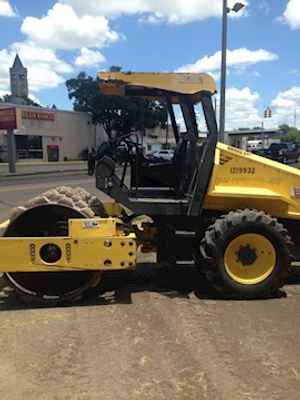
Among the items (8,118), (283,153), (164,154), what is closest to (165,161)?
(164,154)

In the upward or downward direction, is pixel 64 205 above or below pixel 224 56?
below

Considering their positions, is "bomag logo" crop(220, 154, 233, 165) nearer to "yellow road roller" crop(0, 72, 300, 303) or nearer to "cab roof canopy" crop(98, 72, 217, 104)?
"yellow road roller" crop(0, 72, 300, 303)

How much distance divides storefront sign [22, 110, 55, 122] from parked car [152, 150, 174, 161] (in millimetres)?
45841

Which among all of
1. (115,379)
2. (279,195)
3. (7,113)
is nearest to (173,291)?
(279,195)

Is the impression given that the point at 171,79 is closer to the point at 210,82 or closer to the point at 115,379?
the point at 210,82

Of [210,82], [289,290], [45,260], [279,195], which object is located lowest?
[289,290]

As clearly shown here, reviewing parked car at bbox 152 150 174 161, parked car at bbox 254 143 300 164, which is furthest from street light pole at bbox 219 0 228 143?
parked car at bbox 254 143 300 164

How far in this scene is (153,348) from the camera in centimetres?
425

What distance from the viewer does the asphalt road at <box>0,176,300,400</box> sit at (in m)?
3.58

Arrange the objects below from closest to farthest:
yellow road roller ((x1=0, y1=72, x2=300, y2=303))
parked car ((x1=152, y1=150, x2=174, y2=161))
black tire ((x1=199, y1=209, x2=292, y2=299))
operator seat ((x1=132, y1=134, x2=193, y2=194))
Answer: yellow road roller ((x1=0, y1=72, x2=300, y2=303))
black tire ((x1=199, y1=209, x2=292, y2=299))
operator seat ((x1=132, y1=134, x2=193, y2=194))
parked car ((x1=152, y1=150, x2=174, y2=161))

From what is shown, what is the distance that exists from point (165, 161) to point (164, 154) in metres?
0.10

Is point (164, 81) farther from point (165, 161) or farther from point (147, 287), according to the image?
point (147, 287)

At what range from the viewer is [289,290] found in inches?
236

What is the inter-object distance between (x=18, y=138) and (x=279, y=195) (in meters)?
46.9
